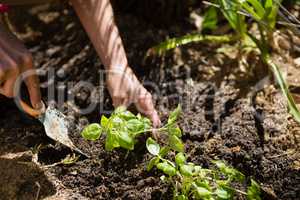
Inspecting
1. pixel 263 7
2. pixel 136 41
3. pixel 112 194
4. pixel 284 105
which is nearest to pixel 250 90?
pixel 284 105

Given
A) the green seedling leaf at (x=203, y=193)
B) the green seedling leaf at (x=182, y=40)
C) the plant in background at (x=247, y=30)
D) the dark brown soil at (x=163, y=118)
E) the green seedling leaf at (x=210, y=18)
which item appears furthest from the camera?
the green seedling leaf at (x=210, y=18)

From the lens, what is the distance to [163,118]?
1.56 meters

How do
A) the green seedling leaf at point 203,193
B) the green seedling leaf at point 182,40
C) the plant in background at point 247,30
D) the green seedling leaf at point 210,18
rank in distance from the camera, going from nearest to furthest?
the green seedling leaf at point 203,193 → the plant in background at point 247,30 → the green seedling leaf at point 182,40 → the green seedling leaf at point 210,18

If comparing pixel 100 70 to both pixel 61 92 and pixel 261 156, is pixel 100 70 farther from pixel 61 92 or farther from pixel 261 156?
pixel 261 156

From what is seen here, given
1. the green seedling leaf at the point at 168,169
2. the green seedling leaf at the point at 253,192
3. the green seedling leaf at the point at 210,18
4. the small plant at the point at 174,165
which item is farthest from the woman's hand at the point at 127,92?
the green seedling leaf at the point at 210,18

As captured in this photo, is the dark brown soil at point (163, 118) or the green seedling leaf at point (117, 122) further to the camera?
the dark brown soil at point (163, 118)

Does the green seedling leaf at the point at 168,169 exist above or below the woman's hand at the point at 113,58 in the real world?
below

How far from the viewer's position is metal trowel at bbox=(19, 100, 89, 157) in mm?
1418

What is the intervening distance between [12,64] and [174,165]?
0.44 meters

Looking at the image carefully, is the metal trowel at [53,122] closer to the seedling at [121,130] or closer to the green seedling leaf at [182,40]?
the seedling at [121,130]

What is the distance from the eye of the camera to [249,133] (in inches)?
59.5

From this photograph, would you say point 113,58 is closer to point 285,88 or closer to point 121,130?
point 121,130

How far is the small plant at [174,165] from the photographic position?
1271 mm

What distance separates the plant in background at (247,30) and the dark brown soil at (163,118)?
2.4 inches
